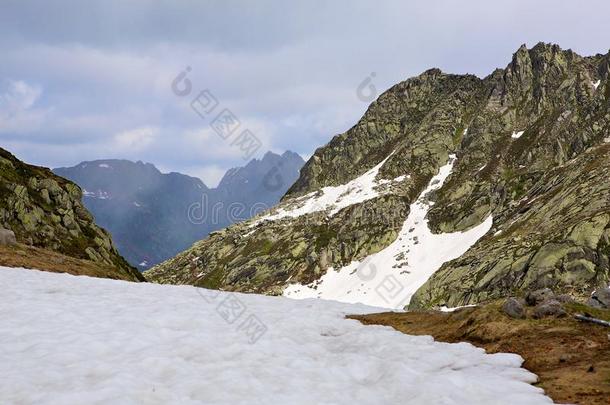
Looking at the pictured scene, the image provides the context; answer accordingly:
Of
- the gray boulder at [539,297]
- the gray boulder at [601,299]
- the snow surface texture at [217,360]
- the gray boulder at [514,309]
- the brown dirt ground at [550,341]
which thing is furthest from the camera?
the gray boulder at [601,299]

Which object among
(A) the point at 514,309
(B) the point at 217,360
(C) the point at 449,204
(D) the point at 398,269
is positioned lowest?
(A) the point at 514,309

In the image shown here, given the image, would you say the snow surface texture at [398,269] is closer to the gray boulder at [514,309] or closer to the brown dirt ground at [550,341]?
the brown dirt ground at [550,341]

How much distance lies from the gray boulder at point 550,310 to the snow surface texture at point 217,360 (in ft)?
10.9

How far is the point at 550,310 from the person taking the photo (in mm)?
16328

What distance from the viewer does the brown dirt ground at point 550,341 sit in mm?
11125

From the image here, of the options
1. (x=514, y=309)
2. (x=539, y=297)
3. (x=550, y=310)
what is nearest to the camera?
(x=550, y=310)

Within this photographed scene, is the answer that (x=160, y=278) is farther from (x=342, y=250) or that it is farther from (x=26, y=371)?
(x=26, y=371)

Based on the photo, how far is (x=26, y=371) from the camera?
12.4 metres

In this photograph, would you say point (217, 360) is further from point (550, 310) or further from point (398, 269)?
point (398, 269)

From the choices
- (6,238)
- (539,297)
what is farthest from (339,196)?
(539,297)

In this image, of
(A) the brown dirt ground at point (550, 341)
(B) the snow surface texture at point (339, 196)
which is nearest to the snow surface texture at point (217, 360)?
(A) the brown dirt ground at point (550, 341)

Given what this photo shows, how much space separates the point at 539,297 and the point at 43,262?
1264 inches

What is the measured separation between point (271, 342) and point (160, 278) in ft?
448

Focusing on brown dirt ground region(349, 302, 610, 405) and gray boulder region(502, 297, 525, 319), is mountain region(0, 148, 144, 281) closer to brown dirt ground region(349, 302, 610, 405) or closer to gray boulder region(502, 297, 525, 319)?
brown dirt ground region(349, 302, 610, 405)
